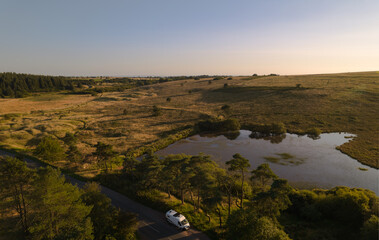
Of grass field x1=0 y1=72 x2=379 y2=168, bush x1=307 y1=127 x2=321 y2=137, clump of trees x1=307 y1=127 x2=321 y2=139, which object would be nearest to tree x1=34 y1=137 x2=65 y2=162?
grass field x1=0 y1=72 x2=379 y2=168

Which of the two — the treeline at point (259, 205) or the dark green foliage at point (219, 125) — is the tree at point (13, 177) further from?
the dark green foliage at point (219, 125)

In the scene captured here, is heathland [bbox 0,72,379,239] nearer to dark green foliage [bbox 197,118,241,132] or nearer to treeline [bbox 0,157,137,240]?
treeline [bbox 0,157,137,240]

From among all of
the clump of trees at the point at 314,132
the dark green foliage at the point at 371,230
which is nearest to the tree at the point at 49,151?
the dark green foliage at the point at 371,230

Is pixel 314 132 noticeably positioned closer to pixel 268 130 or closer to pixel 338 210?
pixel 268 130

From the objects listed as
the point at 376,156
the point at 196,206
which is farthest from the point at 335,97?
the point at 196,206

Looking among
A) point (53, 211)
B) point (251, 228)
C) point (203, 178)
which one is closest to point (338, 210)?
point (251, 228)

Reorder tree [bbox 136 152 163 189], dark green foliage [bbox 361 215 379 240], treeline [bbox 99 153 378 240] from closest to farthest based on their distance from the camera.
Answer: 1. dark green foliage [bbox 361 215 379 240]
2. treeline [bbox 99 153 378 240]
3. tree [bbox 136 152 163 189]

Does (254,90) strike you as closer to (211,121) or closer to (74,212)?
(211,121)
